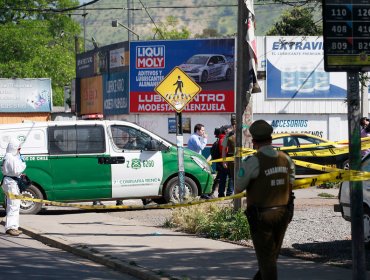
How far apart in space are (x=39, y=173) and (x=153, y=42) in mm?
21734

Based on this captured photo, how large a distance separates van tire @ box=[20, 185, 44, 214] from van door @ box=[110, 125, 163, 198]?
1.64 meters

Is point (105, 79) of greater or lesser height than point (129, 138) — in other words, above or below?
above

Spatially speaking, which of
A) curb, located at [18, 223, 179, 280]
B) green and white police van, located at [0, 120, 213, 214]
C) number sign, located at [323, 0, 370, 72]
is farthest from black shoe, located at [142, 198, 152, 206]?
number sign, located at [323, 0, 370, 72]

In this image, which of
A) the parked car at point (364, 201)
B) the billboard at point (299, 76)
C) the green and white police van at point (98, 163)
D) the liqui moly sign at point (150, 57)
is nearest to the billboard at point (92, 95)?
the liqui moly sign at point (150, 57)

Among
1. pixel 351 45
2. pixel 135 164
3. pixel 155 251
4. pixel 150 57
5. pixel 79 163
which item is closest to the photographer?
pixel 351 45

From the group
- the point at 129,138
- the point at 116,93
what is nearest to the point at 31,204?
the point at 129,138

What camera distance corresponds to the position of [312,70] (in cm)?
3997

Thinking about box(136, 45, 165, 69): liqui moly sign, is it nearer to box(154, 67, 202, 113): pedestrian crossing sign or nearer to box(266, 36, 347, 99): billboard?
box(266, 36, 347, 99): billboard

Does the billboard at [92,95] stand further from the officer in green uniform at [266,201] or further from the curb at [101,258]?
the officer in green uniform at [266,201]

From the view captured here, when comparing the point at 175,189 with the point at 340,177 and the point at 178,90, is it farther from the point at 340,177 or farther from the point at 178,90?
the point at 340,177

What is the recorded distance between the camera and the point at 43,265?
12.9 metres

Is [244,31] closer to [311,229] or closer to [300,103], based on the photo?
[311,229]

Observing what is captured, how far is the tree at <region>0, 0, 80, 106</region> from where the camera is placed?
2803 inches

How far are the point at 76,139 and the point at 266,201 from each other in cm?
1177
